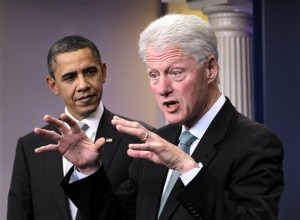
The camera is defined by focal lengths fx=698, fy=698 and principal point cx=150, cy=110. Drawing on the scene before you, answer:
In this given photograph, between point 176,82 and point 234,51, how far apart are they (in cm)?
274

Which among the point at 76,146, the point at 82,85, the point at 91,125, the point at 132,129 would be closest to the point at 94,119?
the point at 91,125

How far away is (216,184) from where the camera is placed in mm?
1714

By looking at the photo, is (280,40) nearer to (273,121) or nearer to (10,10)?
(273,121)

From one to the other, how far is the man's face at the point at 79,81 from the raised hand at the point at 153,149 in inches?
42.1

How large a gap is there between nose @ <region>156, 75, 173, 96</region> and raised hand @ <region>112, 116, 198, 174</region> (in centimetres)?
19

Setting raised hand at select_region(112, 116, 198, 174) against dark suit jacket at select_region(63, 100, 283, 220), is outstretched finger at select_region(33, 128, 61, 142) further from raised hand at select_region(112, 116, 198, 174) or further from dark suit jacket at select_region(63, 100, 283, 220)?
raised hand at select_region(112, 116, 198, 174)

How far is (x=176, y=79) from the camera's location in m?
1.88

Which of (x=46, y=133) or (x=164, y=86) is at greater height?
(x=164, y=86)

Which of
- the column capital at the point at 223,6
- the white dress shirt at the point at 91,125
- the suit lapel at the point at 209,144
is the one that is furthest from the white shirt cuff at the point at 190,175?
the column capital at the point at 223,6

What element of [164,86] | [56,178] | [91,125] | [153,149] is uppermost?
[164,86]

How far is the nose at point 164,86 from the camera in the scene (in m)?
1.86

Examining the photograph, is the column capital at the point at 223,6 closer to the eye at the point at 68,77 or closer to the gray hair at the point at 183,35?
the eye at the point at 68,77

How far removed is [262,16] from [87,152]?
241 centimetres

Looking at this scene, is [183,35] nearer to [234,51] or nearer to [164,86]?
[164,86]
